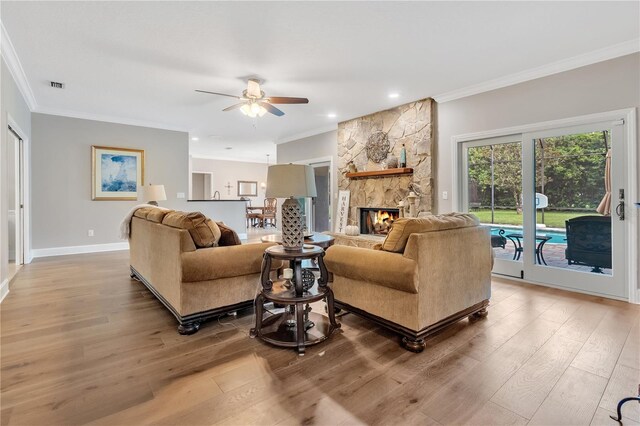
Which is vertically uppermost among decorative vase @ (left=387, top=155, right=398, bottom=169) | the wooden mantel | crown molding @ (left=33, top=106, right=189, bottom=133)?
crown molding @ (left=33, top=106, right=189, bottom=133)

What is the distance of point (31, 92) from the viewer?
4543mm

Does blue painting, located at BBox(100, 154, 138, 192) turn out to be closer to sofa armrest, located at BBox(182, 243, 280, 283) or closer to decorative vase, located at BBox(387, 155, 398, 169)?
sofa armrest, located at BBox(182, 243, 280, 283)

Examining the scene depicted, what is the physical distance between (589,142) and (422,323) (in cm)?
305

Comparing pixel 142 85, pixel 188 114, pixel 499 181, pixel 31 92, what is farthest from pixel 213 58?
pixel 499 181

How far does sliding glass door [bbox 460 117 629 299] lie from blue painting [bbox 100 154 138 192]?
6221mm

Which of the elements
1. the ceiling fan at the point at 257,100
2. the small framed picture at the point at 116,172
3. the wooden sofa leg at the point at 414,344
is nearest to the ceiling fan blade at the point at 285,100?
the ceiling fan at the point at 257,100

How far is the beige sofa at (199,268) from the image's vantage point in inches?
93.9

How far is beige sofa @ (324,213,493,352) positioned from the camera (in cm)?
208

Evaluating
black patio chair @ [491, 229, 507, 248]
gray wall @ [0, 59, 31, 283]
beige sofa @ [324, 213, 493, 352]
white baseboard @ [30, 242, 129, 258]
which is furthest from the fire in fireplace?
gray wall @ [0, 59, 31, 283]

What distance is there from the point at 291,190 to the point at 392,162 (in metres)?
3.47

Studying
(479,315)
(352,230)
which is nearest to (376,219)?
(352,230)

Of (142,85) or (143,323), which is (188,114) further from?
(143,323)

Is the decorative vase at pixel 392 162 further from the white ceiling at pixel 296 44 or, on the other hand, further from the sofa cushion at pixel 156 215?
the sofa cushion at pixel 156 215

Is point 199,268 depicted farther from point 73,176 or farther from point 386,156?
point 73,176
